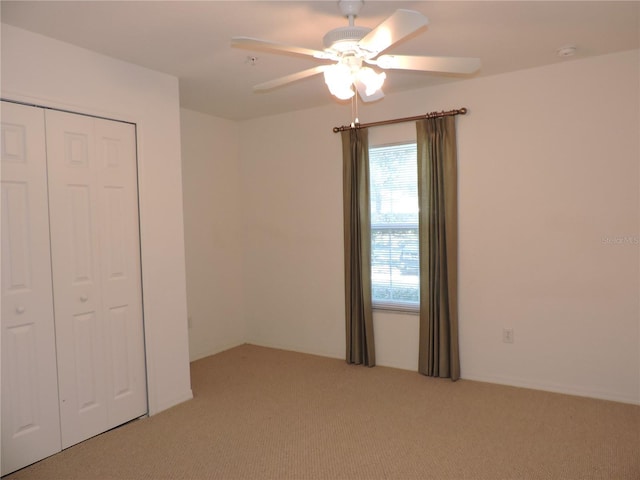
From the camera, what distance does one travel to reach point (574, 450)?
263 centimetres

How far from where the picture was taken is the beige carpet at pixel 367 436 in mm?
2512

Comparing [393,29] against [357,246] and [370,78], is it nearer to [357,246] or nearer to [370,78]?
[370,78]

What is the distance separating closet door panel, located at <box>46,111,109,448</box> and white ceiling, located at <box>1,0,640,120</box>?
Result: 22.4 inches

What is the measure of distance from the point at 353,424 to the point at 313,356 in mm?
1550

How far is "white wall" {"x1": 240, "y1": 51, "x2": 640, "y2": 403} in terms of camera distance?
324 cm

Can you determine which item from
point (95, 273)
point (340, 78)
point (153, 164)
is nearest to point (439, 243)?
point (340, 78)

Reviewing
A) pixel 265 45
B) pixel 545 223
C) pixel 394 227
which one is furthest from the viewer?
pixel 394 227

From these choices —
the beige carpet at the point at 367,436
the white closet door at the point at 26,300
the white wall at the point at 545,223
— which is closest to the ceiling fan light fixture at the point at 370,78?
the white wall at the point at 545,223

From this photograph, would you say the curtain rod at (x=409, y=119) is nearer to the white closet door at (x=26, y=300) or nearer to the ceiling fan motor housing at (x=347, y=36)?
the ceiling fan motor housing at (x=347, y=36)

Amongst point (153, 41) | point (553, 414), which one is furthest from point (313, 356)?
point (153, 41)

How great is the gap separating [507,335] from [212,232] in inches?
116

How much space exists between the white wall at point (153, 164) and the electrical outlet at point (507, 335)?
2.49 metres

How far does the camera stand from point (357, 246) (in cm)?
420

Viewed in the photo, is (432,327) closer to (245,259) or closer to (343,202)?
(343,202)
